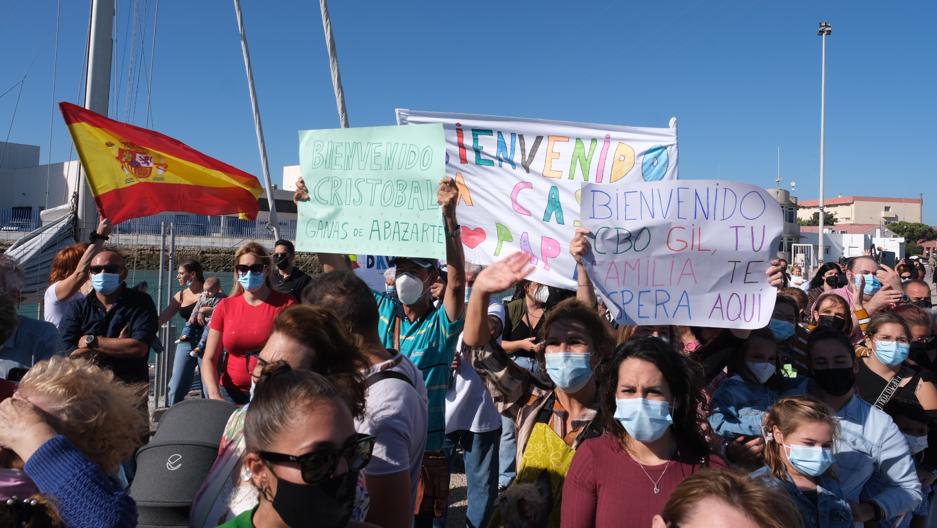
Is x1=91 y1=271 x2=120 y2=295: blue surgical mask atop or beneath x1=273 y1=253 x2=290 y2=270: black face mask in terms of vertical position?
beneath

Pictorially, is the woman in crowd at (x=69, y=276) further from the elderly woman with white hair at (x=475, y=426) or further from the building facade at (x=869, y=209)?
the building facade at (x=869, y=209)

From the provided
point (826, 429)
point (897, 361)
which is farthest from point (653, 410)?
point (897, 361)

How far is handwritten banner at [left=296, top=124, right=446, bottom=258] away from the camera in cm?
450

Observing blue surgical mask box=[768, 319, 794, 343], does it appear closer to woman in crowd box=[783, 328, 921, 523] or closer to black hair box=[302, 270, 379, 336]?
woman in crowd box=[783, 328, 921, 523]

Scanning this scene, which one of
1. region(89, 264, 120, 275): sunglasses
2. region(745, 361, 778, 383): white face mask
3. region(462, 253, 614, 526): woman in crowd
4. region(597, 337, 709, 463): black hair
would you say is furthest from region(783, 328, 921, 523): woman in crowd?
region(89, 264, 120, 275): sunglasses

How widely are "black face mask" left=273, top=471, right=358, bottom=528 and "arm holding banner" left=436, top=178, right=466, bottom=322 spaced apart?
189 centimetres

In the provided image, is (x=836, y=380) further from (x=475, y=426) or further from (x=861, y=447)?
(x=475, y=426)

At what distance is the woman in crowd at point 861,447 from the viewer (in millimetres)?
3064

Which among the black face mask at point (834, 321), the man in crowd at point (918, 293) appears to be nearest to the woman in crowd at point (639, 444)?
the black face mask at point (834, 321)

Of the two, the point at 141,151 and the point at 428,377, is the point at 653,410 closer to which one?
the point at 428,377

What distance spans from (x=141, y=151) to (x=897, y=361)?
5793 millimetres

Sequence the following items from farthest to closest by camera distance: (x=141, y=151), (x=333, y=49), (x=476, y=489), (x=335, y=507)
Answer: (x=333, y=49) → (x=141, y=151) → (x=476, y=489) → (x=335, y=507)

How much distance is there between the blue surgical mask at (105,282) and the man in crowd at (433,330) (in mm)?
1992

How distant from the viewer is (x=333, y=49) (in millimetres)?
8734
